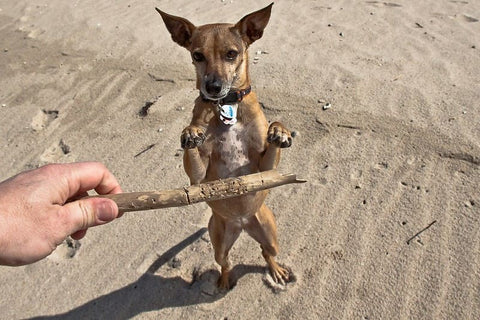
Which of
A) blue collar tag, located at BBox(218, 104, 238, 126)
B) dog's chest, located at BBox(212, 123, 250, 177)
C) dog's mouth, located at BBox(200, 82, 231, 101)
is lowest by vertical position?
dog's chest, located at BBox(212, 123, 250, 177)

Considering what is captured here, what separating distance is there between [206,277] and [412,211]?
207 cm

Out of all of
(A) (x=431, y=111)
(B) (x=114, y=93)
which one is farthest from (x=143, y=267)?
(A) (x=431, y=111)

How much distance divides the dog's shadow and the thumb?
5.67 ft

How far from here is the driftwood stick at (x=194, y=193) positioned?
247cm

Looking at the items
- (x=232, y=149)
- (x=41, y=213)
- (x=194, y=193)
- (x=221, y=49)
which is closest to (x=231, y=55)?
(x=221, y=49)

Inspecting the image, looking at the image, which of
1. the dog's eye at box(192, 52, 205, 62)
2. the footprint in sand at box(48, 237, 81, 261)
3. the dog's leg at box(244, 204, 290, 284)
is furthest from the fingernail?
the footprint in sand at box(48, 237, 81, 261)

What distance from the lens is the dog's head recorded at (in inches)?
120

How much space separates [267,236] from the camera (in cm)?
370

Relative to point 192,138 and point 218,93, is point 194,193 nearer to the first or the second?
point 192,138

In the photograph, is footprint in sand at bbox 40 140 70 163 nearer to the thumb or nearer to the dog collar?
the dog collar

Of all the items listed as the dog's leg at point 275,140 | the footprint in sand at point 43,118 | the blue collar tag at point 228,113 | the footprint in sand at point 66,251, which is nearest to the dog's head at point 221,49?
the blue collar tag at point 228,113

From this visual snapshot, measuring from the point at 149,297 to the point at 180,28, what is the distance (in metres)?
2.41

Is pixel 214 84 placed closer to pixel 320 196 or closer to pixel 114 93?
pixel 320 196

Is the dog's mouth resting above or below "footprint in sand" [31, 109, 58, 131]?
above
